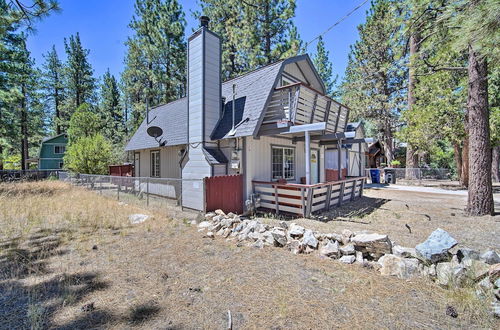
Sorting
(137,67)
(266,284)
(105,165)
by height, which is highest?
(137,67)

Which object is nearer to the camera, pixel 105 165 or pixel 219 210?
pixel 219 210

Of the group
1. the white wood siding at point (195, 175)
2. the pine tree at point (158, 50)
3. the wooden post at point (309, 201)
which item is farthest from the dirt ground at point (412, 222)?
the pine tree at point (158, 50)

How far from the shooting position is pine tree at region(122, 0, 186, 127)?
70.1 feet

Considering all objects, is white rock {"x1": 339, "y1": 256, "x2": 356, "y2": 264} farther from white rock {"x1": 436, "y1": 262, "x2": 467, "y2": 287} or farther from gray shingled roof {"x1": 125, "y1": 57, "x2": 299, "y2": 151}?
gray shingled roof {"x1": 125, "y1": 57, "x2": 299, "y2": 151}

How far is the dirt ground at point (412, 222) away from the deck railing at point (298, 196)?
37 cm

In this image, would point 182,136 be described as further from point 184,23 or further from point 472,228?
point 184,23

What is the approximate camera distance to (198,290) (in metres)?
3.30

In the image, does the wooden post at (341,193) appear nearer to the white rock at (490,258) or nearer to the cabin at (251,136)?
the cabin at (251,136)

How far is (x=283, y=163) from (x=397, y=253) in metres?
6.34

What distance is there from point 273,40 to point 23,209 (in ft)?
62.4

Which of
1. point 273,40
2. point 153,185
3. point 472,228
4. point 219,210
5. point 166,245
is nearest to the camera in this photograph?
point 166,245

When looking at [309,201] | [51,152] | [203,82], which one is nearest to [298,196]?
[309,201]

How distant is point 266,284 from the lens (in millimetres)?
3479

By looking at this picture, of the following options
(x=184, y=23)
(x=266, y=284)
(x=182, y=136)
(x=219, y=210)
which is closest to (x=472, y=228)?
(x=266, y=284)
